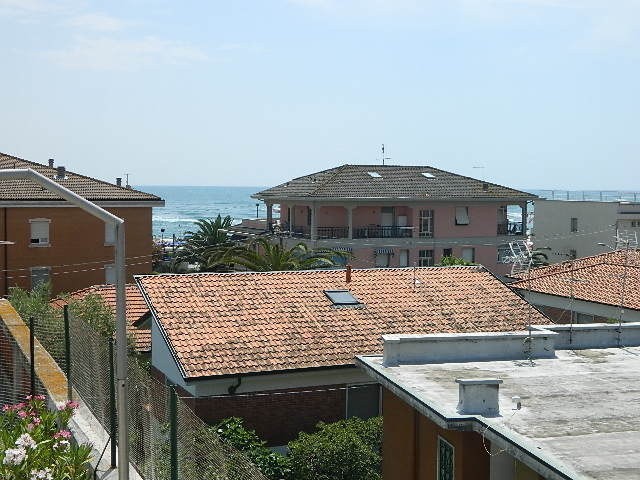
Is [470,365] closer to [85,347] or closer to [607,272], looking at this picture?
[85,347]

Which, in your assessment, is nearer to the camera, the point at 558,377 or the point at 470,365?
the point at 558,377

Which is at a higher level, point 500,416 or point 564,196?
point 564,196

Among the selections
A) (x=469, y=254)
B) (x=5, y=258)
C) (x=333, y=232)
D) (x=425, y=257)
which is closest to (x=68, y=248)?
(x=5, y=258)

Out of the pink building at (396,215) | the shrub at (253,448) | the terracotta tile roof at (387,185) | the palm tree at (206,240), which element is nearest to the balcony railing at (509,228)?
the pink building at (396,215)

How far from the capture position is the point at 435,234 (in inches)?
2142

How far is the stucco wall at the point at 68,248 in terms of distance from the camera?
40.9 m

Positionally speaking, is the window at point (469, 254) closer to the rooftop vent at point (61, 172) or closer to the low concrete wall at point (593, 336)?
the rooftop vent at point (61, 172)

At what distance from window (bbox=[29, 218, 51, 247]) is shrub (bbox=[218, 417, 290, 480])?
27820 millimetres

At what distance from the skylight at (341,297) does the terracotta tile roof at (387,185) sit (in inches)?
1156

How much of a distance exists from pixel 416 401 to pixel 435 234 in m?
43.5

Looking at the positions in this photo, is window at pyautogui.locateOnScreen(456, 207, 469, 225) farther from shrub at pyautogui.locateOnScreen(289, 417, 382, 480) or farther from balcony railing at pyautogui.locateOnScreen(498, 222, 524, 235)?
shrub at pyautogui.locateOnScreen(289, 417, 382, 480)

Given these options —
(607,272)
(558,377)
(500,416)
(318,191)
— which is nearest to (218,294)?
(558,377)

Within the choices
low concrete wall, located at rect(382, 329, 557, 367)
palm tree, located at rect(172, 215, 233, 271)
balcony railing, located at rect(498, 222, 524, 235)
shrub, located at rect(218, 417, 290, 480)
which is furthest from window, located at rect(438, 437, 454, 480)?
balcony railing, located at rect(498, 222, 524, 235)

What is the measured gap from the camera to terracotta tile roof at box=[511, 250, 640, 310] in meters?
28.5
